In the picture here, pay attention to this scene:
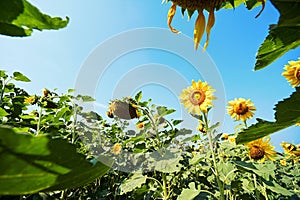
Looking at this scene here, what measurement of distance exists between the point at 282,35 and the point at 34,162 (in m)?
0.56

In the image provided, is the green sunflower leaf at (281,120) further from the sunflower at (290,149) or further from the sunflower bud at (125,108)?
the sunflower at (290,149)

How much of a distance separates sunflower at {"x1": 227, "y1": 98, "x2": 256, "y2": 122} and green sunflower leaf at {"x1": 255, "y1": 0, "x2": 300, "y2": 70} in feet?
7.36

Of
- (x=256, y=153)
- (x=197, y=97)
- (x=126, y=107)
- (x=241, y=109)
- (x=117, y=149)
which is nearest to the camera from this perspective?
(x=256, y=153)

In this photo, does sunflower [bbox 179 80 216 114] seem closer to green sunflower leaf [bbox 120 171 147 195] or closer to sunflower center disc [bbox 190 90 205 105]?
sunflower center disc [bbox 190 90 205 105]

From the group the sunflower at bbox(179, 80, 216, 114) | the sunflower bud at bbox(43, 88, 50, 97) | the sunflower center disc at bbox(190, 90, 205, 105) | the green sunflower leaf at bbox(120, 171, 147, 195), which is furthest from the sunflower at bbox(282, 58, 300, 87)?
the sunflower bud at bbox(43, 88, 50, 97)

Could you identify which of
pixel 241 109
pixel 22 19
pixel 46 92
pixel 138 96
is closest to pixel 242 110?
pixel 241 109

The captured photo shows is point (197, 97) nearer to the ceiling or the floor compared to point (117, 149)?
nearer to the ceiling

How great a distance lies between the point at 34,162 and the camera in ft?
0.74

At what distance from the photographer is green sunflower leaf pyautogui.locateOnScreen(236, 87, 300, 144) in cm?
61

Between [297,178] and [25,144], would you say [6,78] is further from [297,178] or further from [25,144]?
[297,178]

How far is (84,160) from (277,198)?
10.0 feet

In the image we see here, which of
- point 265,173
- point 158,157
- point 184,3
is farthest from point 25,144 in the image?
point 158,157

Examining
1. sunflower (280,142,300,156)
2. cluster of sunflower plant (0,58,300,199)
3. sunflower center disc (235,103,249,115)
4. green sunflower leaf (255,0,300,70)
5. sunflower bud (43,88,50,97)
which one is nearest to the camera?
green sunflower leaf (255,0,300,70)

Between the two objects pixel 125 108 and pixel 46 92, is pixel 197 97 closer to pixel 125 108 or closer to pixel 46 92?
pixel 125 108
